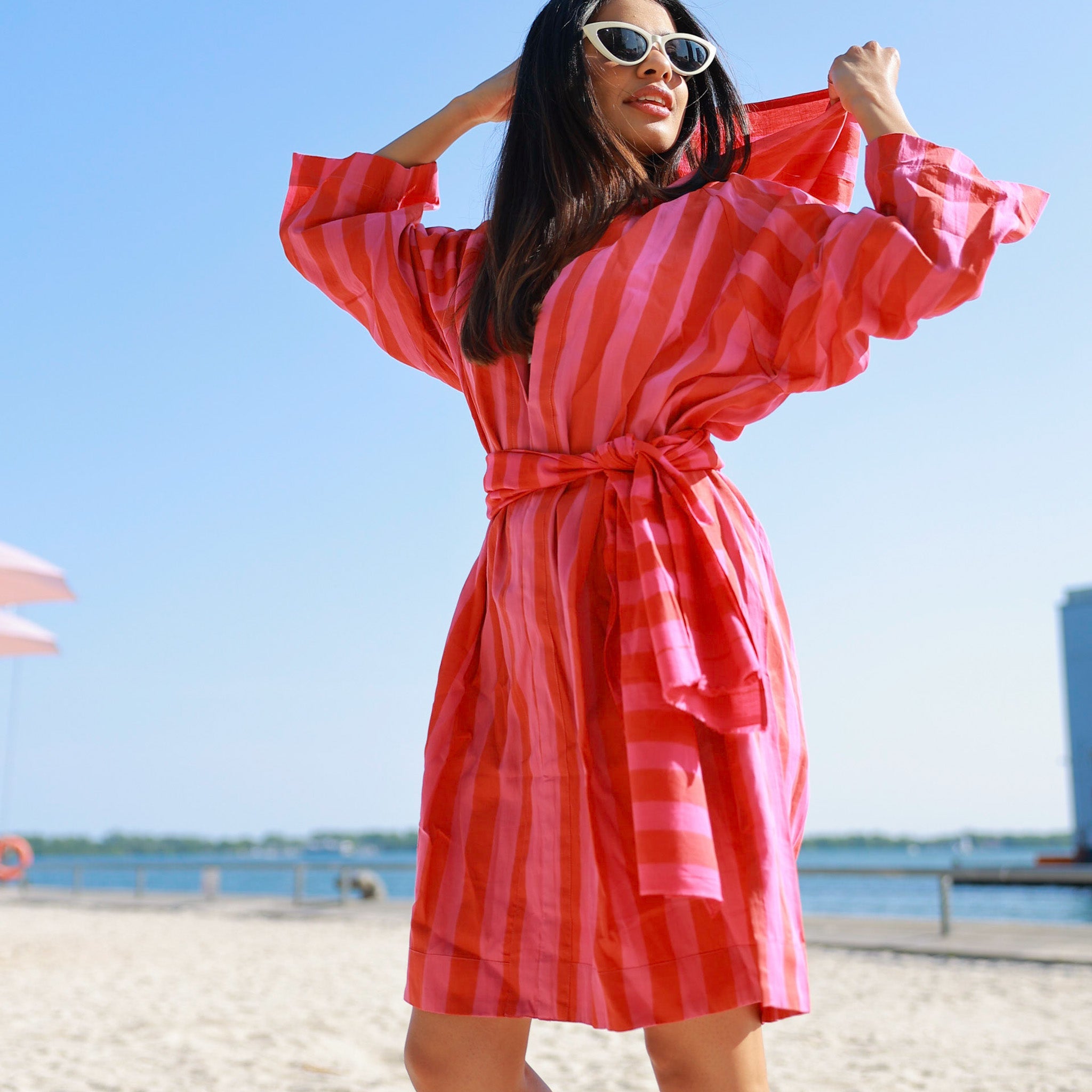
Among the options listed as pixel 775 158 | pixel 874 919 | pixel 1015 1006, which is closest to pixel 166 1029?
pixel 1015 1006

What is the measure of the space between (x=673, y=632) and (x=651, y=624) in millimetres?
28

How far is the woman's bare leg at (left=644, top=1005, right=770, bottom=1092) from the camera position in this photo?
109cm

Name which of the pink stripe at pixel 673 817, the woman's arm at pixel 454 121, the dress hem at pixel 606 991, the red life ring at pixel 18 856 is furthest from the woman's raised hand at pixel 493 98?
the red life ring at pixel 18 856

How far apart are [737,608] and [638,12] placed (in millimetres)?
929

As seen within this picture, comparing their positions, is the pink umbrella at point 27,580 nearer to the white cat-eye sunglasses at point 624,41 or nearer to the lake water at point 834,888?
the lake water at point 834,888

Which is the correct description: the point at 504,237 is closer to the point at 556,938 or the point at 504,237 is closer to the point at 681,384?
the point at 681,384

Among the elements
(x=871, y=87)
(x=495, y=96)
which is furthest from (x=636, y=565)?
(x=495, y=96)

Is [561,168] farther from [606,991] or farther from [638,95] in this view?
[606,991]

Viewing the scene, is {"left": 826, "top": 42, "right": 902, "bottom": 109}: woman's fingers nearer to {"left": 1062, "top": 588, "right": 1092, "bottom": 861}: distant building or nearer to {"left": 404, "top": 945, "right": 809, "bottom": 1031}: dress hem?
{"left": 404, "top": 945, "right": 809, "bottom": 1031}: dress hem

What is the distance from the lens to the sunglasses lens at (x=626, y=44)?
1.49m

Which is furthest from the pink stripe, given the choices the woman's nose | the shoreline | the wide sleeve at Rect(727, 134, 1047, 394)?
the shoreline

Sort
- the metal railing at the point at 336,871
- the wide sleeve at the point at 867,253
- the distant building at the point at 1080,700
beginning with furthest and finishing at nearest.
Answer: the distant building at the point at 1080,700 < the metal railing at the point at 336,871 < the wide sleeve at the point at 867,253

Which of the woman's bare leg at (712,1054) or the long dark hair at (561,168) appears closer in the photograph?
the woman's bare leg at (712,1054)

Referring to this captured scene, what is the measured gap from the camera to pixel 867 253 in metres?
1.20
